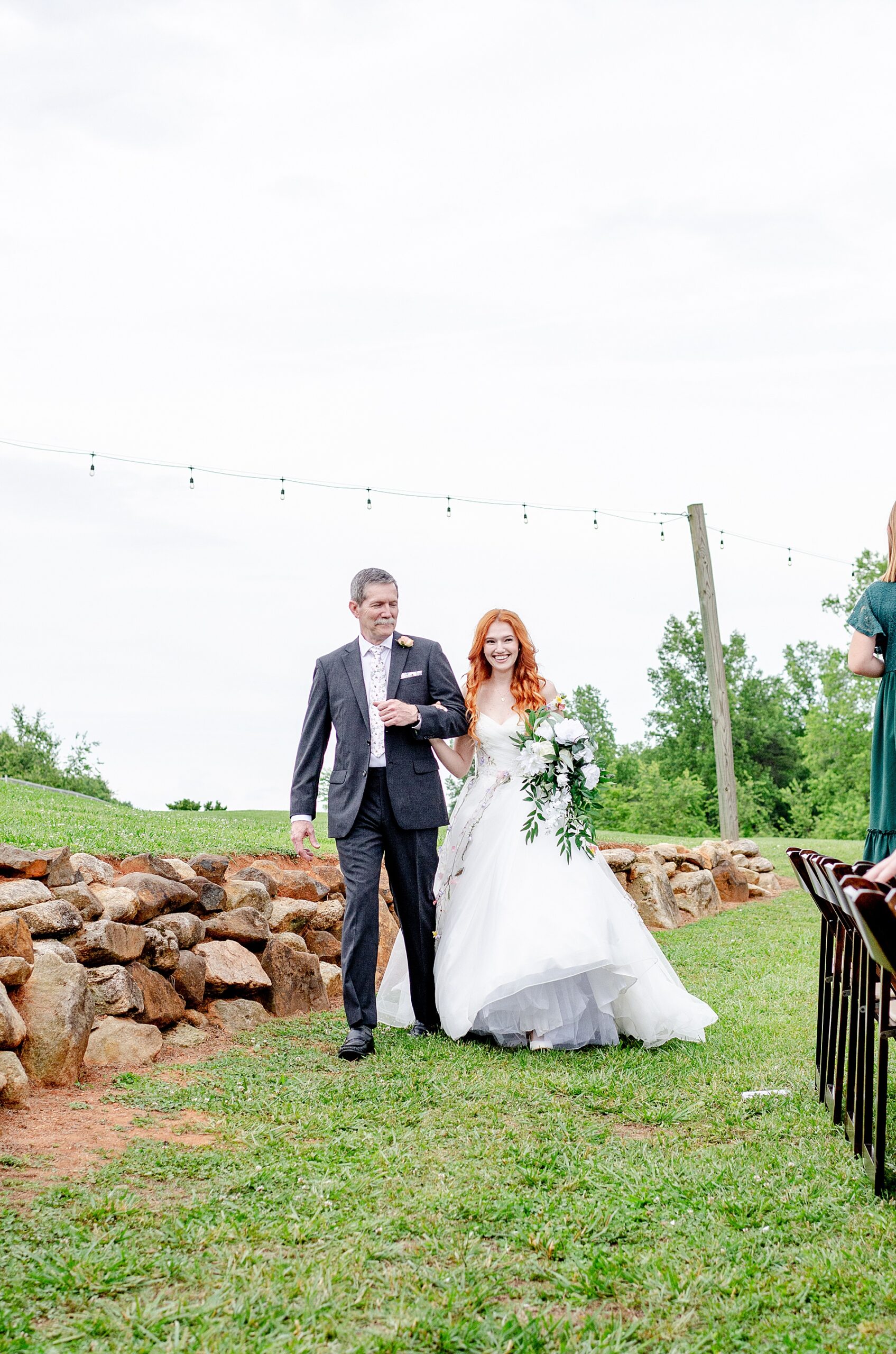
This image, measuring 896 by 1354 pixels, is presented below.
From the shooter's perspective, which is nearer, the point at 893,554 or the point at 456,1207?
the point at 456,1207

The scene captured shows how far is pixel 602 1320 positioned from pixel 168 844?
20.5 feet

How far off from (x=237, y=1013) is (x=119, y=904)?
844 mm

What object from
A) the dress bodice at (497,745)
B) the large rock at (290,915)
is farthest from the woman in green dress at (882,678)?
the large rock at (290,915)

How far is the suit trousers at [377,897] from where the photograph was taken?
5.45m

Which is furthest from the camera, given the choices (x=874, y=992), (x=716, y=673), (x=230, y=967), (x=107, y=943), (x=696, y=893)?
(x=716, y=673)

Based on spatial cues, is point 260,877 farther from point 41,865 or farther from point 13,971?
point 13,971

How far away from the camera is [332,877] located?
8.33m

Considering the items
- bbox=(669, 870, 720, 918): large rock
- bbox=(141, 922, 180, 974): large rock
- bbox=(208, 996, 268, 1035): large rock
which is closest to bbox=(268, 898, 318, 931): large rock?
bbox=(208, 996, 268, 1035): large rock

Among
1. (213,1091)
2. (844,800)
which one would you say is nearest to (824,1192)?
(213,1091)

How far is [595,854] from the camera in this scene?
19.3 feet

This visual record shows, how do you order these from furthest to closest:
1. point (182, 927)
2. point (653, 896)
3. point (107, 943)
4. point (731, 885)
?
point (731, 885) < point (653, 896) < point (182, 927) < point (107, 943)

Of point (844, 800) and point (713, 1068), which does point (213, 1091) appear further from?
point (844, 800)

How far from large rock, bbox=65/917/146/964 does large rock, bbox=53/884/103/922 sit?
0.16 ft

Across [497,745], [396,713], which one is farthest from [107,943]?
[497,745]
